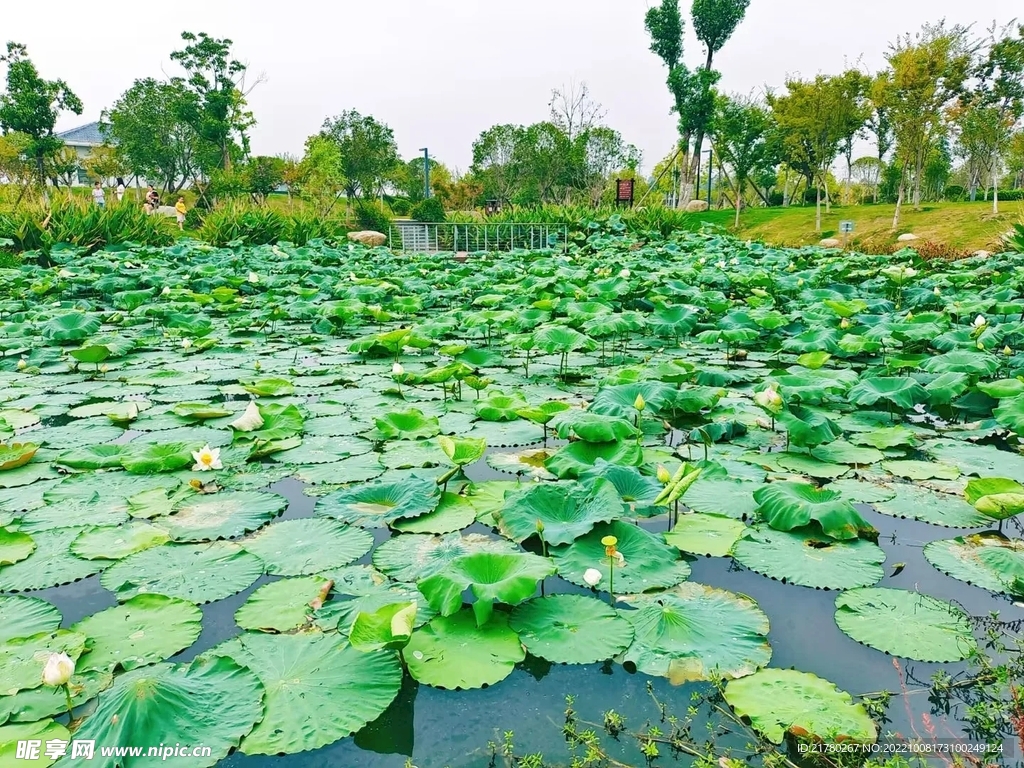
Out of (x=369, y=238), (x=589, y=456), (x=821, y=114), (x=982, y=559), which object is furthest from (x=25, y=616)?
(x=821, y=114)

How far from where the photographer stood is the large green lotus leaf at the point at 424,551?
203 centimetres

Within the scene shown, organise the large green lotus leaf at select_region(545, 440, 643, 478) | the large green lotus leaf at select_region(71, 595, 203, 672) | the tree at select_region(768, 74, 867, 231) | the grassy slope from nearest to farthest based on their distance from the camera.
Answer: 1. the large green lotus leaf at select_region(71, 595, 203, 672)
2. the large green lotus leaf at select_region(545, 440, 643, 478)
3. the grassy slope
4. the tree at select_region(768, 74, 867, 231)

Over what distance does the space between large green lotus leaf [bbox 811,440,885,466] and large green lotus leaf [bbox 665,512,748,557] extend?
0.82m

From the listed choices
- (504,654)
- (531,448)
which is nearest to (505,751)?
(504,654)

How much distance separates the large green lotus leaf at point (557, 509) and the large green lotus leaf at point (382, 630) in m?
0.67

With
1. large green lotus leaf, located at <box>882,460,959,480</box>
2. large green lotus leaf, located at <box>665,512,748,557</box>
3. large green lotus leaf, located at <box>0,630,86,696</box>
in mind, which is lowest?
large green lotus leaf, located at <box>0,630,86,696</box>

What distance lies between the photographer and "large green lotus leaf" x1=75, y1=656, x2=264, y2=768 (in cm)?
132

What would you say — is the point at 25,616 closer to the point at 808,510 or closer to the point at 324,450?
the point at 324,450

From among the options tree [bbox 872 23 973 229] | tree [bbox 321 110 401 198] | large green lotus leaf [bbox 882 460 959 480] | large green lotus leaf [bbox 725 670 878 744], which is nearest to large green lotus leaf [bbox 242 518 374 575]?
large green lotus leaf [bbox 725 670 878 744]

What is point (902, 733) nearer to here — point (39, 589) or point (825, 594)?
point (825, 594)

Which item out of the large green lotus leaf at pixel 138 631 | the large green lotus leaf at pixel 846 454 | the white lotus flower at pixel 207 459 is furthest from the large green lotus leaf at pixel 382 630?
the large green lotus leaf at pixel 846 454

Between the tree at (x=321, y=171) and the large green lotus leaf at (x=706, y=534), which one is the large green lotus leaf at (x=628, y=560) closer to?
the large green lotus leaf at (x=706, y=534)

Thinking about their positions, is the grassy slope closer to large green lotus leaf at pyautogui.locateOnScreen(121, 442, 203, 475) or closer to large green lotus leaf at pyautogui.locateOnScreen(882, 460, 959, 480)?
large green lotus leaf at pyautogui.locateOnScreen(882, 460, 959, 480)

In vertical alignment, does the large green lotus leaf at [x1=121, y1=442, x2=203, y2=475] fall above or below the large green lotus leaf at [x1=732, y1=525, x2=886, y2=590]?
above
